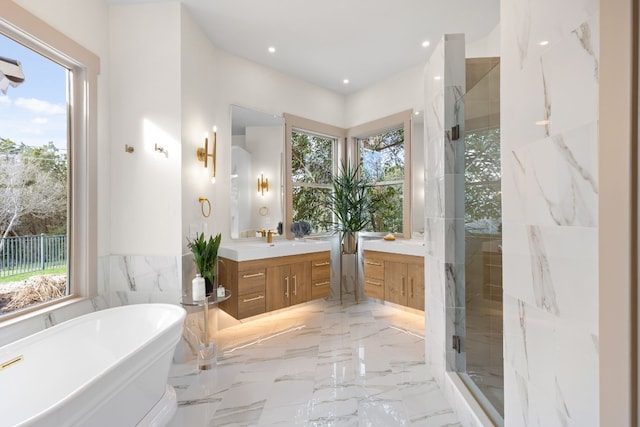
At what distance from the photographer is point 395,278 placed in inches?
140

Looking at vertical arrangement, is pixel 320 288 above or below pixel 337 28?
below

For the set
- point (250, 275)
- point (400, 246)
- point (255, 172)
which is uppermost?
point (255, 172)

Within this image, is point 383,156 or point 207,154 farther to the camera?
point 383,156

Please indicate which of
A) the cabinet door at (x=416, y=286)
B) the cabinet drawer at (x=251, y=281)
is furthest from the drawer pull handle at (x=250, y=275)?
the cabinet door at (x=416, y=286)

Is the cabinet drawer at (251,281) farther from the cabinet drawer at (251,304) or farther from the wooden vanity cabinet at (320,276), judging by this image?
the wooden vanity cabinet at (320,276)

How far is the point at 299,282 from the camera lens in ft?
11.1

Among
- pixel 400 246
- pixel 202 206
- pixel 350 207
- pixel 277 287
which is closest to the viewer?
pixel 202 206

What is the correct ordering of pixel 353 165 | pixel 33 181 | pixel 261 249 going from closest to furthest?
pixel 33 181
pixel 261 249
pixel 353 165

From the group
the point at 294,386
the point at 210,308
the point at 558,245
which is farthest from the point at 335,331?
the point at 558,245

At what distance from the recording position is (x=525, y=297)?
3.42ft

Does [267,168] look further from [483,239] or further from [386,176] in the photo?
[483,239]

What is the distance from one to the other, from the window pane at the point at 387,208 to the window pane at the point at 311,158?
769 mm

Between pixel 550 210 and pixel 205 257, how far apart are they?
93.0 inches

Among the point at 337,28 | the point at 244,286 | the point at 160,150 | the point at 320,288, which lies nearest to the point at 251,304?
the point at 244,286
